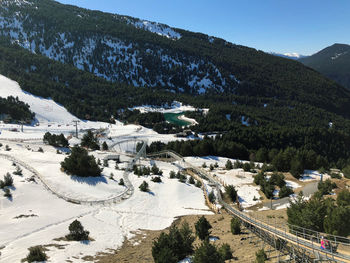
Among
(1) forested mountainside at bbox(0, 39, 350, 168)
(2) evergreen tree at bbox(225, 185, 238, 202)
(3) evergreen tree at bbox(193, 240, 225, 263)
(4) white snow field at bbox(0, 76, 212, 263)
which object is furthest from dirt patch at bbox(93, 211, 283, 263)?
(1) forested mountainside at bbox(0, 39, 350, 168)

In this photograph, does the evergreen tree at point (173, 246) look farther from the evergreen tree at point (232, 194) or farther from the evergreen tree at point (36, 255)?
the evergreen tree at point (232, 194)

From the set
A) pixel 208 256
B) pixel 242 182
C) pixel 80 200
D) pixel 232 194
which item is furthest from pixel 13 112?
pixel 208 256

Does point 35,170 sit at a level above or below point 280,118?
below

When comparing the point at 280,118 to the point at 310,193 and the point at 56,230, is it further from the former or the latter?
the point at 56,230

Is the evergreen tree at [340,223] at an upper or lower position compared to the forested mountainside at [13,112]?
lower

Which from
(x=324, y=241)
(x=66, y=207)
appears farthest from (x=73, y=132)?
(x=324, y=241)

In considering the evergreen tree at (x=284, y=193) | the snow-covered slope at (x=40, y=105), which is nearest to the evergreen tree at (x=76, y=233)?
the evergreen tree at (x=284, y=193)

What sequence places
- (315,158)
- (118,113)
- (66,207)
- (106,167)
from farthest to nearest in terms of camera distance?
(118,113) → (315,158) → (106,167) → (66,207)

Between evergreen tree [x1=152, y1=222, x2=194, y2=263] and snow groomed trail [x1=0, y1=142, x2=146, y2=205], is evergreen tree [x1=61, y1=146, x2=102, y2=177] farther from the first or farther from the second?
evergreen tree [x1=152, y1=222, x2=194, y2=263]
